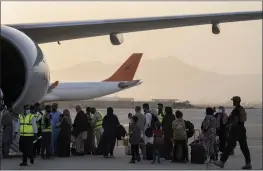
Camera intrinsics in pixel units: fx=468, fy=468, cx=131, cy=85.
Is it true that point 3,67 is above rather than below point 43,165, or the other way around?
above

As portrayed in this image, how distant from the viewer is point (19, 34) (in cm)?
970

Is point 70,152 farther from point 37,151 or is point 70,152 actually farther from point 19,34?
point 19,34

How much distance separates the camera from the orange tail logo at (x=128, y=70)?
56688mm

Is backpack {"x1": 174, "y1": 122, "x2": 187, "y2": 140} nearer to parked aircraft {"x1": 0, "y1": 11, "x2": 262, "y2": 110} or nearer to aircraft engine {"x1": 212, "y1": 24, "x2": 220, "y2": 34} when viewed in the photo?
parked aircraft {"x1": 0, "y1": 11, "x2": 262, "y2": 110}

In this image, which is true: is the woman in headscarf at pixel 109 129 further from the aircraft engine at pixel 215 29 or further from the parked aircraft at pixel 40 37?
the aircraft engine at pixel 215 29

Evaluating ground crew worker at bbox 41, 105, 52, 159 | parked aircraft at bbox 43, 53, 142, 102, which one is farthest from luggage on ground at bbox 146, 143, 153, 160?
parked aircraft at bbox 43, 53, 142, 102

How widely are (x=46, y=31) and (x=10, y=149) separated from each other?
3.03 metres

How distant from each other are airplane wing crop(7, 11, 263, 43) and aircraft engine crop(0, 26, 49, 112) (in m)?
0.98

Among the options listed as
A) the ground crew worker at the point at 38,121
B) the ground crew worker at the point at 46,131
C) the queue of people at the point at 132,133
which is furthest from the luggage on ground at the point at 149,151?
the ground crew worker at the point at 38,121

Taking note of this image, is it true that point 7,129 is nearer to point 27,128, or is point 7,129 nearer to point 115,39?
point 27,128

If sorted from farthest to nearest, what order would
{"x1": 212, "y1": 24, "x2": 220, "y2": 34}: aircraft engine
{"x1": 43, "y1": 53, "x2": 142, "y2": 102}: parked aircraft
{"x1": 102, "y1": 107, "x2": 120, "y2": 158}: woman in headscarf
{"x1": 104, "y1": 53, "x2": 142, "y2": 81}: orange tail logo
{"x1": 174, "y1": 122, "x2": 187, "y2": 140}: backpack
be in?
{"x1": 104, "y1": 53, "x2": 142, "y2": 81}: orange tail logo → {"x1": 43, "y1": 53, "x2": 142, "y2": 102}: parked aircraft → {"x1": 212, "y1": 24, "x2": 220, "y2": 34}: aircraft engine → {"x1": 102, "y1": 107, "x2": 120, "y2": 158}: woman in headscarf → {"x1": 174, "y1": 122, "x2": 187, "y2": 140}: backpack

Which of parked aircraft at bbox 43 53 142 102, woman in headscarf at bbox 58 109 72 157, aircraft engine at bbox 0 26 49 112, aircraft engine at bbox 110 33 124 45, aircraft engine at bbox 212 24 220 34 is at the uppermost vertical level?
parked aircraft at bbox 43 53 142 102

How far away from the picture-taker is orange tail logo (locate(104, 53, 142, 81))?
186 feet

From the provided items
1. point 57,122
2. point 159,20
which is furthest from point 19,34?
point 159,20
